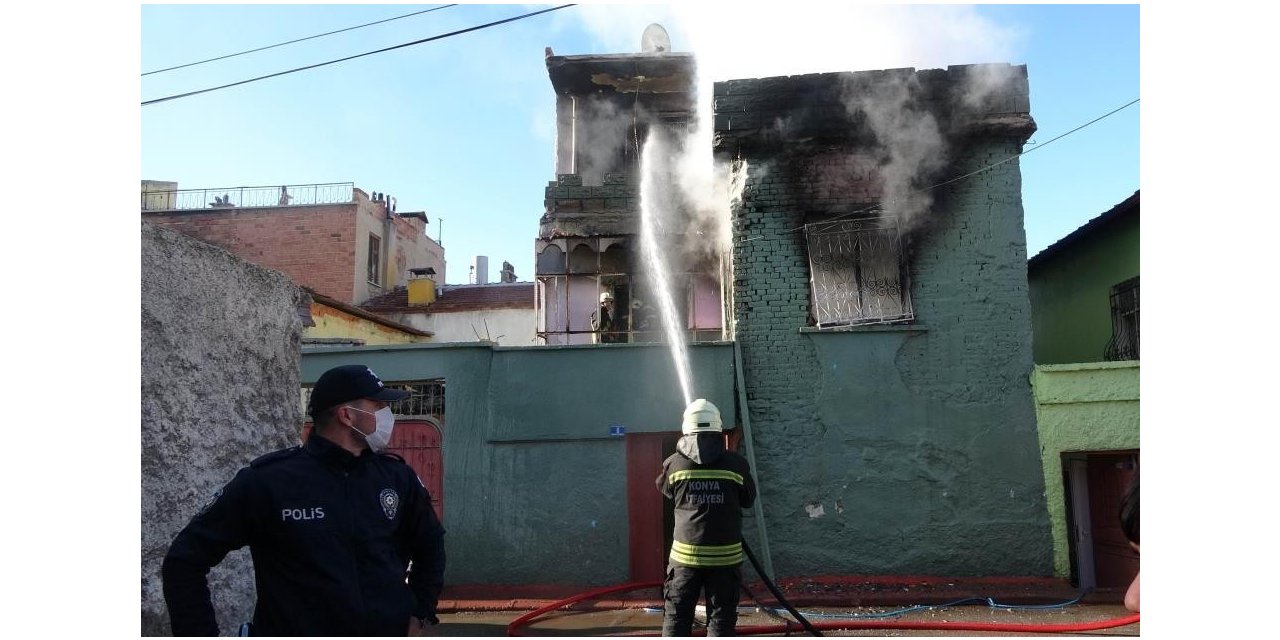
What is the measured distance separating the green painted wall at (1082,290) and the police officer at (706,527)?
8.80 m

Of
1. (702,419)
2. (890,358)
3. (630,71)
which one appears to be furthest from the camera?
(630,71)

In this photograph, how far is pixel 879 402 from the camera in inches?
378

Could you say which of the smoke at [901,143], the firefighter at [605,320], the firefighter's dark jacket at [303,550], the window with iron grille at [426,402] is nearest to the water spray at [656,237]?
the firefighter at [605,320]

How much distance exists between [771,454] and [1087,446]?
3.55 metres

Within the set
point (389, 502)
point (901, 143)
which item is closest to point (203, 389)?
point (389, 502)

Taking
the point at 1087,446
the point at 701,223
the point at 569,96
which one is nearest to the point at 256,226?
the point at 569,96

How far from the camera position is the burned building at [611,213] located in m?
13.0

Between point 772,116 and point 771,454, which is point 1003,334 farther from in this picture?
point 772,116

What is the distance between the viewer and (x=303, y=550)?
254 cm

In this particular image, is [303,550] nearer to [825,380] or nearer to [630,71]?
[825,380]

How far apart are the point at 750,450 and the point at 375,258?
755 inches

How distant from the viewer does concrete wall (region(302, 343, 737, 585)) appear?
947cm

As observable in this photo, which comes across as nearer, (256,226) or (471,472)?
(471,472)

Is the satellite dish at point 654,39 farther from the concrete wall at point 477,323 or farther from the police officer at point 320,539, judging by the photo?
the police officer at point 320,539
